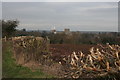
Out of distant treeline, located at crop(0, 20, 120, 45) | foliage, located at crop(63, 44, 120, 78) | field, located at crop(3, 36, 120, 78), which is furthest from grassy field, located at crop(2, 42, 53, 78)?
distant treeline, located at crop(0, 20, 120, 45)

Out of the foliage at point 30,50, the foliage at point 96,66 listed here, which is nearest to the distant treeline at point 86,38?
the foliage at point 30,50

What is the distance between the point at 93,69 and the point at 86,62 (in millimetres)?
309

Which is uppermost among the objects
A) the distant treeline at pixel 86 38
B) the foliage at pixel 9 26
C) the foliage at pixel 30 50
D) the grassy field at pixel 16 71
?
the foliage at pixel 9 26

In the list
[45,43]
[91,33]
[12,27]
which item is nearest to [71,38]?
[91,33]

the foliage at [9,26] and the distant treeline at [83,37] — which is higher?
the foliage at [9,26]

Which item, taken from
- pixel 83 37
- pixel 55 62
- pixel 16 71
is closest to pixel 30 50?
pixel 55 62

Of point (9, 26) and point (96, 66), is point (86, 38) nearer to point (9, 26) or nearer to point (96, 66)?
point (9, 26)

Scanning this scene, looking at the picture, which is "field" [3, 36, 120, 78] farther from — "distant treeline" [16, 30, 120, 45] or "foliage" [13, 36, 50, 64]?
"distant treeline" [16, 30, 120, 45]

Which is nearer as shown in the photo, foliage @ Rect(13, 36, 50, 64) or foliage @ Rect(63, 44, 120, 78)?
foliage @ Rect(63, 44, 120, 78)

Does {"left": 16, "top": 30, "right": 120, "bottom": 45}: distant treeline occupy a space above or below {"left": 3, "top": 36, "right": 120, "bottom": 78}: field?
above

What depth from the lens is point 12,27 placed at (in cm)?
2817

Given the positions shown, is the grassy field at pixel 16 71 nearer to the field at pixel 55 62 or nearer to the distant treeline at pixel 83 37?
the field at pixel 55 62

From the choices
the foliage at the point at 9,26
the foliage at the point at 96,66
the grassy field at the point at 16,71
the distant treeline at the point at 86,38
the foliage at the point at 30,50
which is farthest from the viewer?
the foliage at the point at 9,26

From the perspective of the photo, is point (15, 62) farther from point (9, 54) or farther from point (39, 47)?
point (9, 54)
